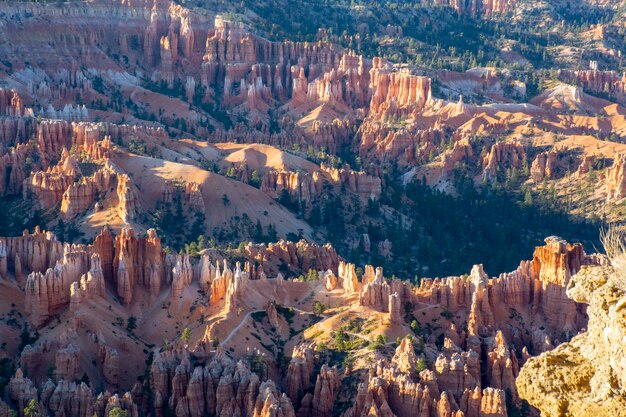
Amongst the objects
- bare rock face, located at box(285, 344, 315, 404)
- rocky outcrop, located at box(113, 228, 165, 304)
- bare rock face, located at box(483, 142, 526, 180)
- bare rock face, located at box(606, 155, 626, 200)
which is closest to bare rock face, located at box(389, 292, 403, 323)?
bare rock face, located at box(285, 344, 315, 404)

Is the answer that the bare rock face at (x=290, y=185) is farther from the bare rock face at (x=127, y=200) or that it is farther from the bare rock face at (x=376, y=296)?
the bare rock face at (x=376, y=296)

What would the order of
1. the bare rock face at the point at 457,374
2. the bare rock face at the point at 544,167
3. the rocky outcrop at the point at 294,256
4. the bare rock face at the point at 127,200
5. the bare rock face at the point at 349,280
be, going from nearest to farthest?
the bare rock face at the point at 457,374 < the bare rock face at the point at 349,280 < the rocky outcrop at the point at 294,256 < the bare rock face at the point at 127,200 < the bare rock face at the point at 544,167

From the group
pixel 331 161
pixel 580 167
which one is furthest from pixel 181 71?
pixel 580 167

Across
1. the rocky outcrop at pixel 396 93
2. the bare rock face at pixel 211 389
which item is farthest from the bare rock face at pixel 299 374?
the rocky outcrop at pixel 396 93

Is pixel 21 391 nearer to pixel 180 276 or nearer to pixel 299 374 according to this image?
pixel 299 374

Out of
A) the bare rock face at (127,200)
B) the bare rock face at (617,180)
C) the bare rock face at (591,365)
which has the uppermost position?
the bare rock face at (591,365)

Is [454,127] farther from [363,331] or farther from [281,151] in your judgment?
[363,331]

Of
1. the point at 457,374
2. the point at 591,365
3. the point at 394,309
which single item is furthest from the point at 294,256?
the point at 591,365
